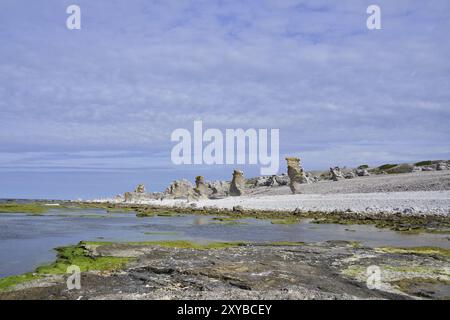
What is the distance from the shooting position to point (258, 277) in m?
15.3

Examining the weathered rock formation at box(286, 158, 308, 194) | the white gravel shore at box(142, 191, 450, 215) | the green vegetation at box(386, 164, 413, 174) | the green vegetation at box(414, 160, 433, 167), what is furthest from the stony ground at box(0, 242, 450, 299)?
the green vegetation at box(414, 160, 433, 167)

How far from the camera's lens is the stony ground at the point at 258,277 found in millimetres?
13383

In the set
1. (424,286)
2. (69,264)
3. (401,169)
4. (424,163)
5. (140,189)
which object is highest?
(424,163)

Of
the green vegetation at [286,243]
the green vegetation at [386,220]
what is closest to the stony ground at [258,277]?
the green vegetation at [286,243]

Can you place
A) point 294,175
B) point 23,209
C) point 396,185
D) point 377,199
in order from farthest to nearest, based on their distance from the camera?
point 23,209, point 294,175, point 396,185, point 377,199

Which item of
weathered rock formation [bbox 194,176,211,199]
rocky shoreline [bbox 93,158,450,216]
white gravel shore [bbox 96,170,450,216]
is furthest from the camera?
weathered rock formation [bbox 194,176,211,199]

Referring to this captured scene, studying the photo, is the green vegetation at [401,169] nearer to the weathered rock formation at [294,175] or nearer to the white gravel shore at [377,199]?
the white gravel shore at [377,199]

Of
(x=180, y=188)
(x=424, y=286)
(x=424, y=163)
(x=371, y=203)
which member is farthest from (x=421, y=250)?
(x=424, y=163)

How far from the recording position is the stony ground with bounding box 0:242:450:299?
1338cm

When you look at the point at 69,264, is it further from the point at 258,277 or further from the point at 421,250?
the point at 421,250

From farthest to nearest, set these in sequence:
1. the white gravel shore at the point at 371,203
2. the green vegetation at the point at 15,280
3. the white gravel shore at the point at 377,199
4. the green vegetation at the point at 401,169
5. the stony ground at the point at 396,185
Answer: the green vegetation at the point at 401,169, the stony ground at the point at 396,185, the white gravel shore at the point at 377,199, the white gravel shore at the point at 371,203, the green vegetation at the point at 15,280

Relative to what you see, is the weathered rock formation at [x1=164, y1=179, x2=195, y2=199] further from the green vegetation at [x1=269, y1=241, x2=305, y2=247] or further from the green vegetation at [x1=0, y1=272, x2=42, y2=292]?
the green vegetation at [x1=0, y1=272, x2=42, y2=292]

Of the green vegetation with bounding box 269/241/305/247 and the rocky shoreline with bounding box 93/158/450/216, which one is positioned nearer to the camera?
the green vegetation with bounding box 269/241/305/247
